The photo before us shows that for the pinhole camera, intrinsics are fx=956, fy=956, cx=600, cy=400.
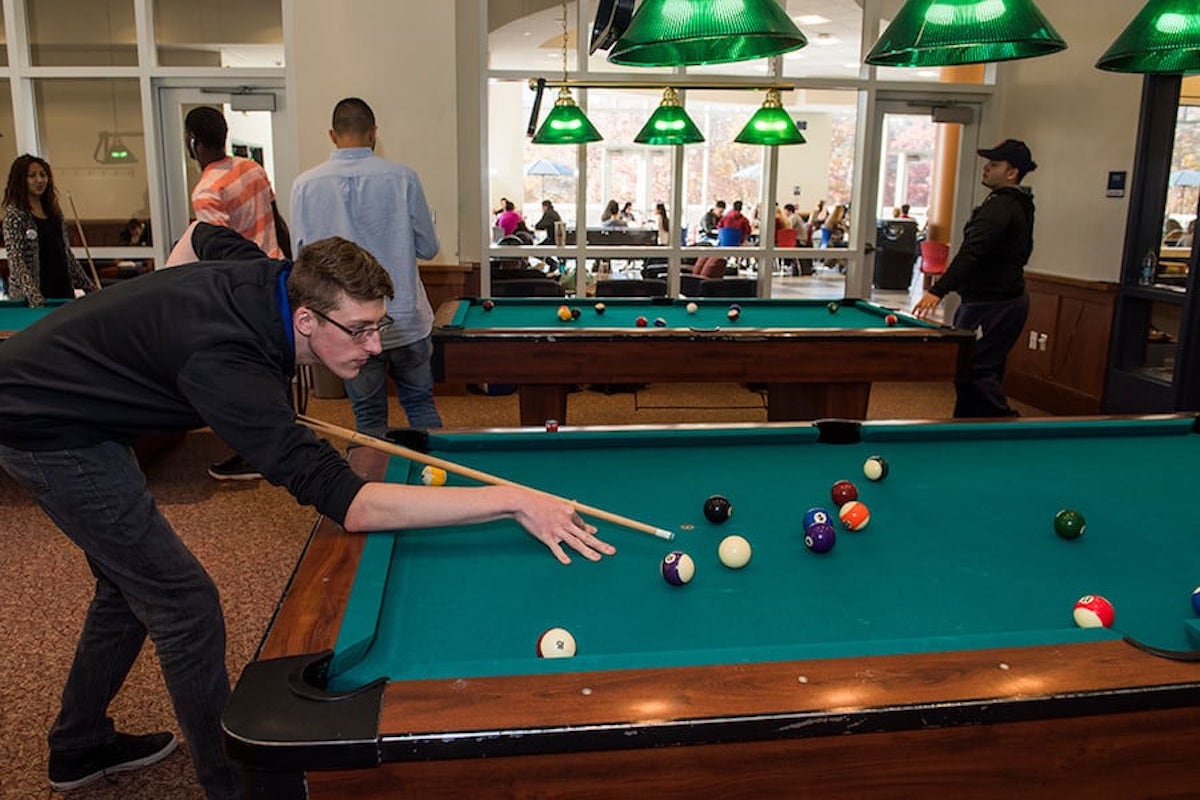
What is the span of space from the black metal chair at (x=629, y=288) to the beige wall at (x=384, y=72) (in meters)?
1.35

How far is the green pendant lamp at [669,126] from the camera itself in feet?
17.6

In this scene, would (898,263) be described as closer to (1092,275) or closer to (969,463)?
(1092,275)

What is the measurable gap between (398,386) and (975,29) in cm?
255

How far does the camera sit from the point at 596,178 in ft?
50.0

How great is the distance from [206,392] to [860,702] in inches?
44.6

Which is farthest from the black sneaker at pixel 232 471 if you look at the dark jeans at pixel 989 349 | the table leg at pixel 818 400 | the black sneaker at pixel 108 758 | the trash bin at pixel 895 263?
→ the trash bin at pixel 895 263

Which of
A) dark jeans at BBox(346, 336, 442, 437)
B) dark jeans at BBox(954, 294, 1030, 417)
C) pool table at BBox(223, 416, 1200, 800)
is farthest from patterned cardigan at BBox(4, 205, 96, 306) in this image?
dark jeans at BBox(954, 294, 1030, 417)

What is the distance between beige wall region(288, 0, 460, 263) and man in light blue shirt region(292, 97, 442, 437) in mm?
2329

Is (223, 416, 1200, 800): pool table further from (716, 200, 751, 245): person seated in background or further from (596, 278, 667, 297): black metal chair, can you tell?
(716, 200, 751, 245): person seated in background

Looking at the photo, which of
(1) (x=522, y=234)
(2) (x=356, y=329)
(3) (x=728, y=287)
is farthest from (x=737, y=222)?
(2) (x=356, y=329)

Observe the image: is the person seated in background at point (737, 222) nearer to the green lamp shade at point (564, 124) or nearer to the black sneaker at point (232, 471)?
the green lamp shade at point (564, 124)

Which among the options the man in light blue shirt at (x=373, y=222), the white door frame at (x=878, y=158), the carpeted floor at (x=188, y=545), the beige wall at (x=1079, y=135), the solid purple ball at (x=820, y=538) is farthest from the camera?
the white door frame at (x=878, y=158)

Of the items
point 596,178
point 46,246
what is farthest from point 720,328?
point 596,178

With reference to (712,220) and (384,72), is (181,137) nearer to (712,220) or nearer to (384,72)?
(384,72)
